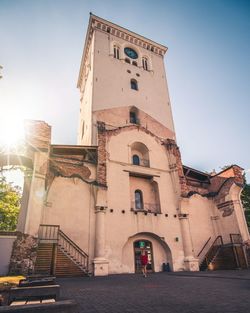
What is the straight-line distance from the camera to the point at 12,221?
2783cm

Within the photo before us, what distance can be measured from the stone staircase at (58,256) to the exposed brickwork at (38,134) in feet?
17.8

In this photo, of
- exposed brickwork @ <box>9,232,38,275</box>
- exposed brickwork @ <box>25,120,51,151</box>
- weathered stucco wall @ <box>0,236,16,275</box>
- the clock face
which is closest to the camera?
weathered stucco wall @ <box>0,236,16,275</box>

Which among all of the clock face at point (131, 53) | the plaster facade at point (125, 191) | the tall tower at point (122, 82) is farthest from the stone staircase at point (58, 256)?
the clock face at point (131, 53)

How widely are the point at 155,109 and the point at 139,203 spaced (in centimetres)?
1287

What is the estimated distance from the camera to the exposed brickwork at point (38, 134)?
47.5 feet

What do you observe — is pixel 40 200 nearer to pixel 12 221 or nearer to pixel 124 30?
pixel 12 221

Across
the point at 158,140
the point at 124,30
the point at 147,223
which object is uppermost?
the point at 124,30

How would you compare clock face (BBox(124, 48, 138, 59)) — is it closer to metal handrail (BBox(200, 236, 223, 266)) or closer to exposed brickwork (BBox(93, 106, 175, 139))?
exposed brickwork (BBox(93, 106, 175, 139))

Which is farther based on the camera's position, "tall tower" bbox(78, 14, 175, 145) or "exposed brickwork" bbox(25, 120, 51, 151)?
"tall tower" bbox(78, 14, 175, 145)

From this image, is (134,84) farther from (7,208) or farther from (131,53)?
(7,208)

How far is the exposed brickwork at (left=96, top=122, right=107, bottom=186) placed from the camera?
16.8 metres

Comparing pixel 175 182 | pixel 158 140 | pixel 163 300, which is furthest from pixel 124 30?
pixel 163 300

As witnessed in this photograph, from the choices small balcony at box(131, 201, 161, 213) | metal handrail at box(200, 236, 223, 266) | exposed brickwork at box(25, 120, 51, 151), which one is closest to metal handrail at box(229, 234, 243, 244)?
metal handrail at box(200, 236, 223, 266)

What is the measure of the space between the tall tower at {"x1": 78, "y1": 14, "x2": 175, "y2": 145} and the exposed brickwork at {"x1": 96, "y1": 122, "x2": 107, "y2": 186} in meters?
1.72
